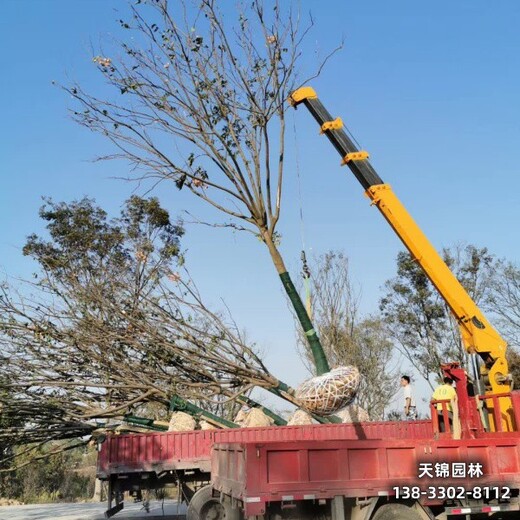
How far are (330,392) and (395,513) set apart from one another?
158 centimetres

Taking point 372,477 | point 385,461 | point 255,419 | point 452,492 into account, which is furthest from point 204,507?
point 452,492

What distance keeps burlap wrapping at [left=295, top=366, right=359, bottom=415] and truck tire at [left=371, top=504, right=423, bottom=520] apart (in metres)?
1.25

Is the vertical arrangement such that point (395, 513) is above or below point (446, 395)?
below

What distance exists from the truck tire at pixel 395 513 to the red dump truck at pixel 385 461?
0.04 ft

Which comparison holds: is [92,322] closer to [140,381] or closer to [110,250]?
[140,381]

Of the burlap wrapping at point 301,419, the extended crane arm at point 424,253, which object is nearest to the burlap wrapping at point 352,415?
the burlap wrapping at point 301,419

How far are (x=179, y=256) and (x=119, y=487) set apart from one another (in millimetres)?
4633

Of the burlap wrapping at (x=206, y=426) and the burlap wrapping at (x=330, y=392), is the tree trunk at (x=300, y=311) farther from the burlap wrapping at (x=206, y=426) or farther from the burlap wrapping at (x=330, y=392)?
the burlap wrapping at (x=330, y=392)

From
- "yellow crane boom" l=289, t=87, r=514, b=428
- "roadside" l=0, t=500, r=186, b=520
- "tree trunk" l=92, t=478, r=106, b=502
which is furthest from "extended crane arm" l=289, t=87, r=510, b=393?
"tree trunk" l=92, t=478, r=106, b=502

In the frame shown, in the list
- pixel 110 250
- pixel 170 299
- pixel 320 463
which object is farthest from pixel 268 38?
pixel 110 250

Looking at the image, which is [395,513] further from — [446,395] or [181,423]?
[181,423]

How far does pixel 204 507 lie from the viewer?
360 inches

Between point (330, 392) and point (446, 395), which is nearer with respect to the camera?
point (330, 392)

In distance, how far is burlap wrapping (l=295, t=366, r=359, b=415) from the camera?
6.65 m
